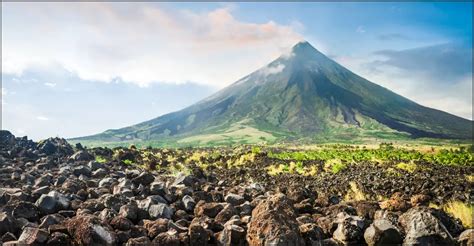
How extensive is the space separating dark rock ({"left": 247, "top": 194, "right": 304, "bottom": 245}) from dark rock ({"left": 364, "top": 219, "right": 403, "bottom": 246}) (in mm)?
1642

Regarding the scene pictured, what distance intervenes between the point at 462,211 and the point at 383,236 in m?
5.10

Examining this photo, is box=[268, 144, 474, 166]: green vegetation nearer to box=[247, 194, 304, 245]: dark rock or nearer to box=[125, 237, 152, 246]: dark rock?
box=[247, 194, 304, 245]: dark rock

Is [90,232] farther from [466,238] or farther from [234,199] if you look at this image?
[466,238]

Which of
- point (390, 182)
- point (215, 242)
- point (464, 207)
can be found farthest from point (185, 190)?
point (390, 182)

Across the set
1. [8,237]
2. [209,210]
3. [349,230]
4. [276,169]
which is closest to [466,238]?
[349,230]

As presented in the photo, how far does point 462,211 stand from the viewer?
42.5 feet

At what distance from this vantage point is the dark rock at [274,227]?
830cm

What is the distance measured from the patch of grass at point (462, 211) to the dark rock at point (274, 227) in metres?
5.54

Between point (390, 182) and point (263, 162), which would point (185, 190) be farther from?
point (263, 162)

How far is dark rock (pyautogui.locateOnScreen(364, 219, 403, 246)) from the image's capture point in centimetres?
916

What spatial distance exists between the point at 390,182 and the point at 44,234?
15668mm

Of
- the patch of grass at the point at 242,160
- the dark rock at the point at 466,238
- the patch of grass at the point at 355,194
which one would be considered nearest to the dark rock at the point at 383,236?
the dark rock at the point at 466,238

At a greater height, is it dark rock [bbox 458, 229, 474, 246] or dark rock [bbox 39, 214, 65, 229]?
dark rock [bbox 39, 214, 65, 229]

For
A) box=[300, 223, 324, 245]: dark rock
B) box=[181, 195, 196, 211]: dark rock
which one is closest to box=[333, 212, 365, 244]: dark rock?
box=[300, 223, 324, 245]: dark rock
